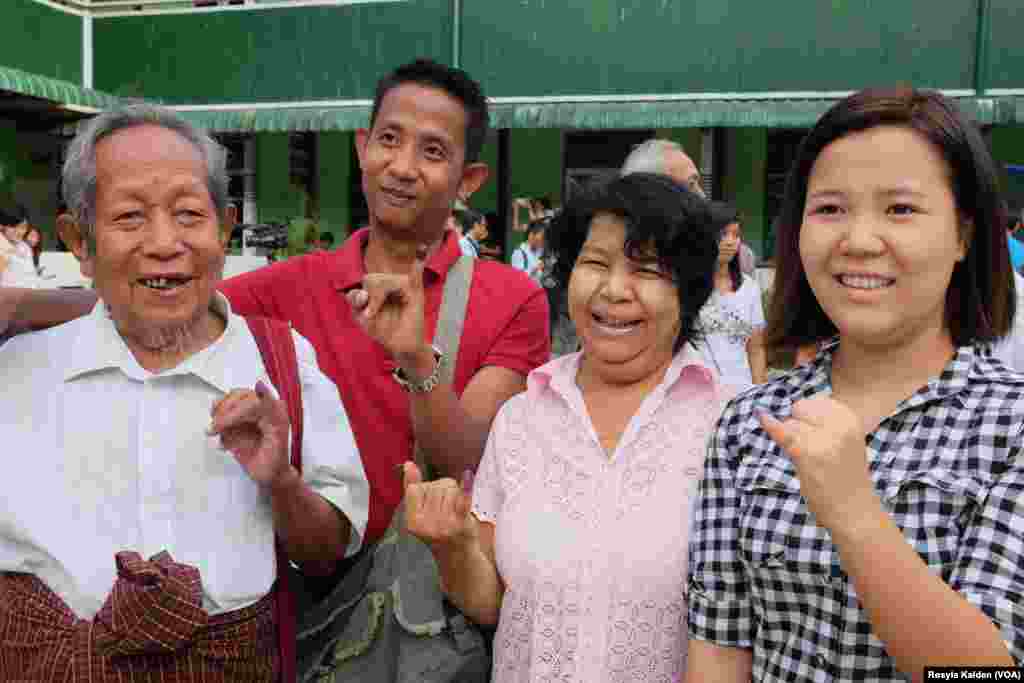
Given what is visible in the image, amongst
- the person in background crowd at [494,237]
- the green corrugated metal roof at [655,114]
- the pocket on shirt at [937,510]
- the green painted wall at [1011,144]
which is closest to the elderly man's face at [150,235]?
the pocket on shirt at [937,510]

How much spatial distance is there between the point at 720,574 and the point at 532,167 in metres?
11.0

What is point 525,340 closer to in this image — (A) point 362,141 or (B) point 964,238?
(A) point 362,141

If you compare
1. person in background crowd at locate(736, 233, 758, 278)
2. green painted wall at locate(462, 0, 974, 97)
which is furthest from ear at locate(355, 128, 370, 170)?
green painted wall at locate(462, 0, 974, 97)

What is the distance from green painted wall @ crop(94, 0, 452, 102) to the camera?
11227 mm

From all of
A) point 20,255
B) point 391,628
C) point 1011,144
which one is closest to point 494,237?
point 1011,144

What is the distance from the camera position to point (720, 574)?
5.35ft

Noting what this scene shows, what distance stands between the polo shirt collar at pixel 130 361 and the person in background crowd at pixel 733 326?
245 cm

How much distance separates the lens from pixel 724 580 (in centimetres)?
162

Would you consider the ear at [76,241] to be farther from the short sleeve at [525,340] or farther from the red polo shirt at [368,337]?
the short sleeve at [525,340]

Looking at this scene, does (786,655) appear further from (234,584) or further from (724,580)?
(234,584)

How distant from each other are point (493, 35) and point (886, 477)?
10262 mm

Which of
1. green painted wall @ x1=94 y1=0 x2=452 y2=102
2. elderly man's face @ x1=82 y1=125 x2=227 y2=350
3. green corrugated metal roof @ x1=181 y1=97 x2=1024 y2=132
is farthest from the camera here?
green painted wall @ x1=94 y1=0 x2=452 y2=102

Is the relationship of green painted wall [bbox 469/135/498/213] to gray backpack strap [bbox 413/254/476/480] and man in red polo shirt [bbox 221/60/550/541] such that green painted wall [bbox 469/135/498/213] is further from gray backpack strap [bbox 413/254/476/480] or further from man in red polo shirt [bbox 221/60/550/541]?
gray backpack strap [bbox 413/254/476/480]

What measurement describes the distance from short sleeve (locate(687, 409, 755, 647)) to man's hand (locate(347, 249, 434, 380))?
65 cm
